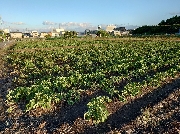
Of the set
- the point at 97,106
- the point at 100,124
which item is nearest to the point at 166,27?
the point at 97,106

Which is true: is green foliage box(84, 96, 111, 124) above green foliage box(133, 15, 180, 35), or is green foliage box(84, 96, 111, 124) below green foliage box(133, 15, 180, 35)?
below

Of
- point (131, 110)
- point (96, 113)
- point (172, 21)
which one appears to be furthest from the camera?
point (172, 21)

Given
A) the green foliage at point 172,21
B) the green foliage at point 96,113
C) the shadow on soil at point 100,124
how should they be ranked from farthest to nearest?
the green foliage at point 172,21 → the green foliage at point 96,113 → the shadow on soil at point 100,124

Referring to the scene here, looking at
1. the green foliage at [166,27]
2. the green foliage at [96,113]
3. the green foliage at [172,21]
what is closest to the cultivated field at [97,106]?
the green foliage at [96,113]

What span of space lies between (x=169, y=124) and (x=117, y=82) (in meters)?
6.36

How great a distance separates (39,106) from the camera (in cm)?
1298

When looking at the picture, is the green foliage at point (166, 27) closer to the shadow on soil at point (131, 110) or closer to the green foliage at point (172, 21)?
the green foliage at point (172, 21)

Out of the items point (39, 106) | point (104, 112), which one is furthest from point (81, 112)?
point (39, 106)

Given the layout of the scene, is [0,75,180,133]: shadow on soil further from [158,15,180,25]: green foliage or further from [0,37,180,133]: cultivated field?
[158,15,180,25]: green foliage

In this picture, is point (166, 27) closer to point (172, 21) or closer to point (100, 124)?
point (172, 21)

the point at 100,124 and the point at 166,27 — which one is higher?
the point at 166,27

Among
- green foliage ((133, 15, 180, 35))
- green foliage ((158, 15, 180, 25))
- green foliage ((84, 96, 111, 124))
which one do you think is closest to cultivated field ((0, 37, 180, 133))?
green foliage ((84, 96, 111, 124))

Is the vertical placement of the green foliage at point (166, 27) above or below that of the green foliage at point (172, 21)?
below

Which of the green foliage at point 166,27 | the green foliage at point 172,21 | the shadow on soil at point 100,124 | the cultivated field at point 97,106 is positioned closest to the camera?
the cultivated field at point 97,106
